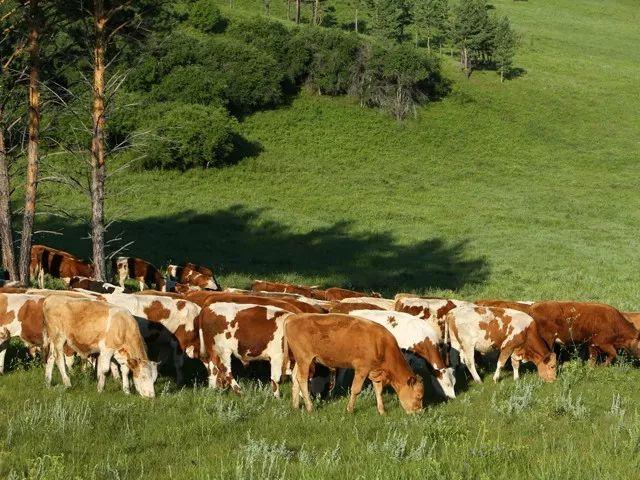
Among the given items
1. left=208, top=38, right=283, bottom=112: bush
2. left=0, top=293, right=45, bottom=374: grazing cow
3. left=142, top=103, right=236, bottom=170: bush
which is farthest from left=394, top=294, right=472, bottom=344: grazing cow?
left=208, top=38, right=283, bottom=112: bush

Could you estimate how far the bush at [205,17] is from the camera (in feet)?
229

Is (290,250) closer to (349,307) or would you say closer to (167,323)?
(349,307)

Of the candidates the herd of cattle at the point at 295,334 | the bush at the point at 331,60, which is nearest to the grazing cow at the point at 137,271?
the herd of cattle at the point at 295,334

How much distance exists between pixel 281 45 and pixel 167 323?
53925 millimetres

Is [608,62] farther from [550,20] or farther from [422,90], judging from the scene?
[422,90]

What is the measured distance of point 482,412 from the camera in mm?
10406

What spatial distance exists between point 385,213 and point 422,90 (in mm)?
26473

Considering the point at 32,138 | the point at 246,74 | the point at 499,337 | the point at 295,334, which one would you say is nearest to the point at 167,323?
the point at 295,334

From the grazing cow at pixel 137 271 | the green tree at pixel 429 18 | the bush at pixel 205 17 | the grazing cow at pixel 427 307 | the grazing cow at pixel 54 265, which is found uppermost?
the green tree at pixel 429 18

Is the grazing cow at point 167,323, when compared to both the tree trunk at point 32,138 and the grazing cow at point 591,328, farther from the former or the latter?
the grazing cow at point 591,328

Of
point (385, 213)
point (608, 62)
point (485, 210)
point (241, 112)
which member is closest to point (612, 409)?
point (385, 213)

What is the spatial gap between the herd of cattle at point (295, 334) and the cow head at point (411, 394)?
0.05ft

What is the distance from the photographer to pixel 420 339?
12.7 metres

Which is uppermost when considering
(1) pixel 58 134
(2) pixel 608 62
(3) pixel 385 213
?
(2) pixel 608 62
